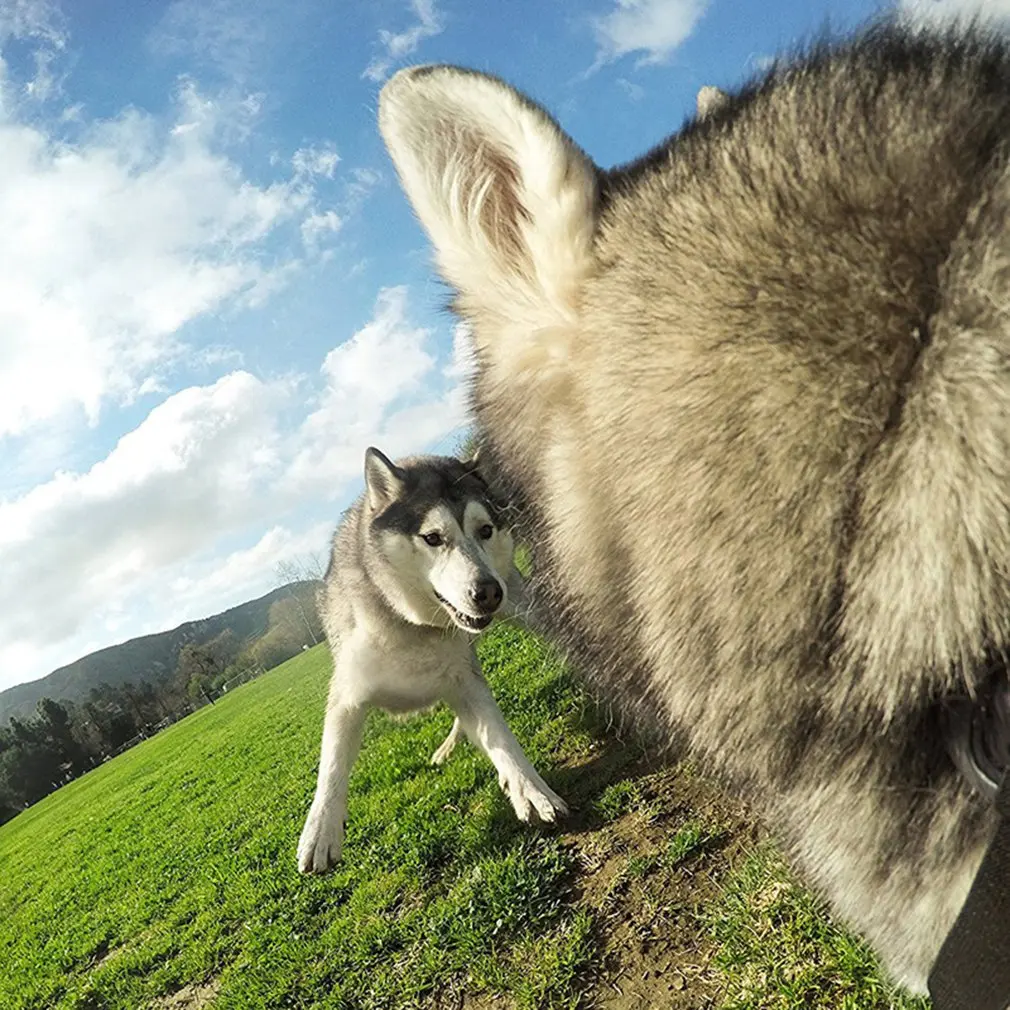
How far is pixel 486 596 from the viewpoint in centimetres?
550

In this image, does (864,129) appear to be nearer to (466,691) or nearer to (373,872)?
(466,691)

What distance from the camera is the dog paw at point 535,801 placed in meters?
4.43

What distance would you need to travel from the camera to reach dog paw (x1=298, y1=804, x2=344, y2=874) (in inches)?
196

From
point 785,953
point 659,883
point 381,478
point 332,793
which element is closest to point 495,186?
point 785,953

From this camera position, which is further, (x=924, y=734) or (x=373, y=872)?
(x=373, y=872)

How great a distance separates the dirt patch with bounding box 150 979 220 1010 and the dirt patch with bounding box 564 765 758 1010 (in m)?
2.85

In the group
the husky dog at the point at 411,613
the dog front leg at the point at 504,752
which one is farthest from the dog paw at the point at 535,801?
the husky dog at the point at 411,613

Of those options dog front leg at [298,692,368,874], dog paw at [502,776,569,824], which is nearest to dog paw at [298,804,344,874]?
dog front leg at [298,692,368,874]

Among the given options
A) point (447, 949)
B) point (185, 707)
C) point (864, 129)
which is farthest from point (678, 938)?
point (185, 707)

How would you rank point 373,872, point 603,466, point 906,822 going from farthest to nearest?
point 373,872, point 603,466, point 906,822

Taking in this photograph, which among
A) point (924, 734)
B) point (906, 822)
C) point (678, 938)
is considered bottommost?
point (678, 938)

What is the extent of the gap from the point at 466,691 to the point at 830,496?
4563 millimetres

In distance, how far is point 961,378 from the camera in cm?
115

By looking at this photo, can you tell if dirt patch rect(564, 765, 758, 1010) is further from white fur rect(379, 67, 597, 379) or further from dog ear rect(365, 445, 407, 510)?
dog ear rect(365, 445, 407, 510)
